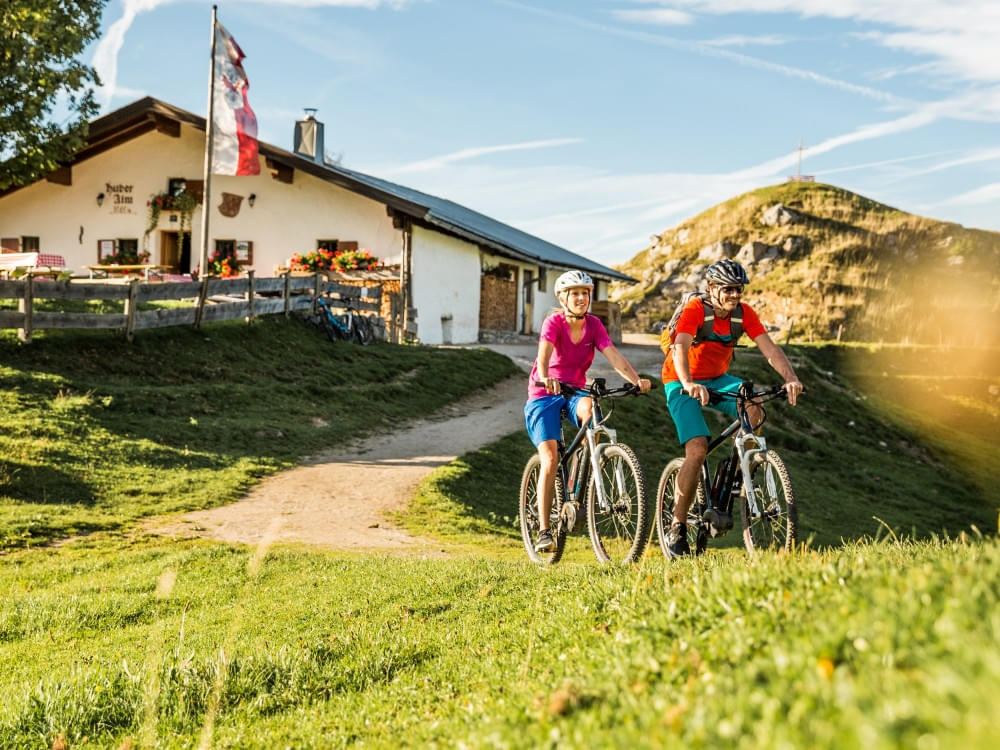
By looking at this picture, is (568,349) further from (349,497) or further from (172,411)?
(172,411)

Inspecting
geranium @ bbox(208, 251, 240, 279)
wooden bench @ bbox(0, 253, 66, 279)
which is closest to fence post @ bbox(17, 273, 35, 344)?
wooden bench @ bbox(0, 253, 66, 279)

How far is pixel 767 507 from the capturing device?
6812 mm

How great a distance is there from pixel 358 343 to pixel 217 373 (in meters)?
6.61

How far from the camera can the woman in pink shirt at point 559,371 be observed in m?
7.05

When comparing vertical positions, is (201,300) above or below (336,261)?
below

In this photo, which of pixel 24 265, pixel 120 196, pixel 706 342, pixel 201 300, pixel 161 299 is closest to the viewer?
pixel 706 342

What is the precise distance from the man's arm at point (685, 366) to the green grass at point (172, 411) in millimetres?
6396

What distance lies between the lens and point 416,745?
10.3ft

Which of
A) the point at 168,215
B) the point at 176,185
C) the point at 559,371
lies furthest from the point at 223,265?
the point at 559,371

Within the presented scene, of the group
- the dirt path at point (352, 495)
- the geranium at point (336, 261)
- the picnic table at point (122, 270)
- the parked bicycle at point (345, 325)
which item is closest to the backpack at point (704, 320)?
the dirt path at point (352, 495)

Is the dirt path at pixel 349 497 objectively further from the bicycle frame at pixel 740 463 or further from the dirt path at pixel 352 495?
the bicycle frame at pixel 740 463

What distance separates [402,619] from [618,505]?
2119 mm

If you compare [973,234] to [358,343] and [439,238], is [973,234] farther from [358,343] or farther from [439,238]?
[358,343]

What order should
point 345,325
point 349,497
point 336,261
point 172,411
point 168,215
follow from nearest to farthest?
point 349,497 < point 172,411 < point 345,325 < point 336,261 < point 168,215
